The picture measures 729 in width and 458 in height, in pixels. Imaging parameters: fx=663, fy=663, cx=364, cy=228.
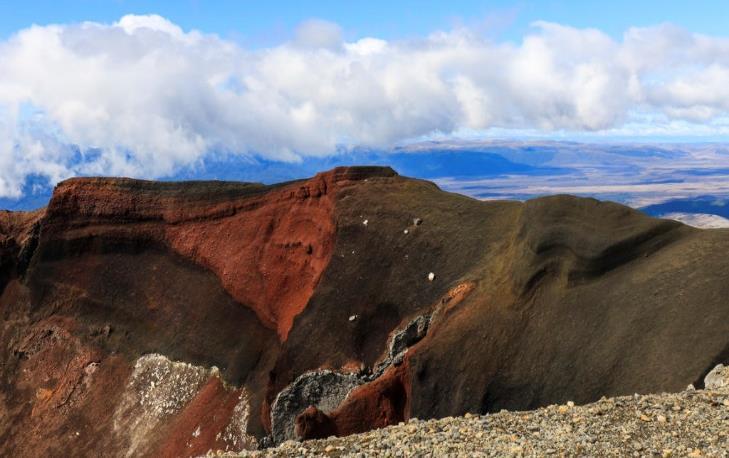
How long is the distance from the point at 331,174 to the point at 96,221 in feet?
70.9

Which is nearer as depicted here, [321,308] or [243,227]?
[321,308]

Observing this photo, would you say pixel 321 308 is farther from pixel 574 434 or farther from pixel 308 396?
pixel 574 434

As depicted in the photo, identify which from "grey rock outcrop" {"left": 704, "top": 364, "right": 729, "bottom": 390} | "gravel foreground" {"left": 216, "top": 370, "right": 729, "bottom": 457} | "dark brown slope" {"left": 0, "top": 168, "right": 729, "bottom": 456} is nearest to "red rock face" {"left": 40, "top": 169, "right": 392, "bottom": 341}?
"dark brown slope" {"left": 0, "top": 168, "right": 729, "bottom": 456}

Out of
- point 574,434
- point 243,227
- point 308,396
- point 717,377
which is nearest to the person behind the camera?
point 574,434

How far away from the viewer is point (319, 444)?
1991 cm

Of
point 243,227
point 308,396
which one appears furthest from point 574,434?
point 243,227

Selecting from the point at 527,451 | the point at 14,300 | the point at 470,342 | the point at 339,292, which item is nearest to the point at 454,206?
the point at 339,292

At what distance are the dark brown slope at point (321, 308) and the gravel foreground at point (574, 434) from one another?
24.1ft

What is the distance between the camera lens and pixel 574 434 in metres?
17.4

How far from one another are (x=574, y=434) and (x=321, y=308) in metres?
25.9

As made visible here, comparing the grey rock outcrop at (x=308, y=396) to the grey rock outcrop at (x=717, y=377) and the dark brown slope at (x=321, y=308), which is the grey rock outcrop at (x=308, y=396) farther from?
the grey rock outcrop at (x=717, y=377)

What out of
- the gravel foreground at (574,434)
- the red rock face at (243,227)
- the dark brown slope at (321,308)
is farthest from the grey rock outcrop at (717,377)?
the red rock face at (243,227)

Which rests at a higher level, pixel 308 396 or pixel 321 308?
pixel 321 308

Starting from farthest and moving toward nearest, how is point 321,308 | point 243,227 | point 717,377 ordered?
1. point 243,227
2. point 321,308
3. point 717,377
